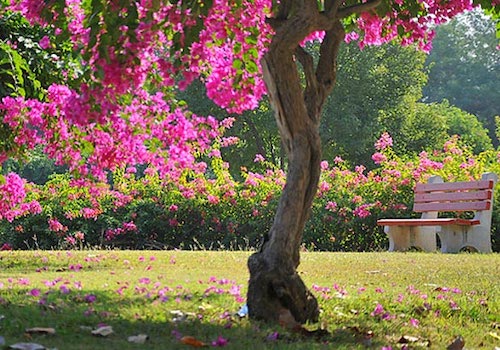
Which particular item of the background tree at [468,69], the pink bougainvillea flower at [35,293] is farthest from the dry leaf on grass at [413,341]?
the background tree at [468,69]

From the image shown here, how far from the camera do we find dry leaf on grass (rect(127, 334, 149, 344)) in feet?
14.1

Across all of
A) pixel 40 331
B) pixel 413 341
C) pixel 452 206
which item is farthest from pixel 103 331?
pixel 452 206

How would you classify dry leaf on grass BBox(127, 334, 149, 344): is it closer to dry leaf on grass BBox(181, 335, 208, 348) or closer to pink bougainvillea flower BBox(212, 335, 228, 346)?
dry leaf on grass BBox(181, 335, 208, 348)

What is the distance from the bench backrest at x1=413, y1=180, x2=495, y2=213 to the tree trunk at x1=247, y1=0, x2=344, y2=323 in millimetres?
8719

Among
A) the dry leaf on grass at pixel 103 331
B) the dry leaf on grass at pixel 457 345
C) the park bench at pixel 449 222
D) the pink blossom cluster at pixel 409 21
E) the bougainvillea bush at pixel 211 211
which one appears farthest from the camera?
the bougainvillea bush at pixel 211 211

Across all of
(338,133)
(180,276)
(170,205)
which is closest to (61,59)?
(180,276)

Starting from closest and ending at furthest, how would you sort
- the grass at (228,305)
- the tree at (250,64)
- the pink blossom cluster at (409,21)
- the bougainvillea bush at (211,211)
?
the grass at (228,305)
the tree at (250,64)
the pink blossom cluster at (409,21)
the bougainvillea bush at (211,211)

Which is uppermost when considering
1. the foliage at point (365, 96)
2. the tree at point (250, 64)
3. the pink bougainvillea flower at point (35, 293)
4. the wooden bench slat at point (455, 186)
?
the foliage at point (365, 96)

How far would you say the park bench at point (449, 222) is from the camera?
13.4m

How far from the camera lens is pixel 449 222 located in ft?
43.2

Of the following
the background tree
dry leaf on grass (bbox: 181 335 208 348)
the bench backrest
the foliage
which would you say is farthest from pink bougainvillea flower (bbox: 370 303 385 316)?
the background tree

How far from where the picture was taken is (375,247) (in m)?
15.7

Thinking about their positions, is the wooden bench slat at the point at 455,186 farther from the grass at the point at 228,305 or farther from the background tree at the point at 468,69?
the background tree at the point at 468,69

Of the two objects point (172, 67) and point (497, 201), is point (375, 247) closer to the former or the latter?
point (497, 201)
